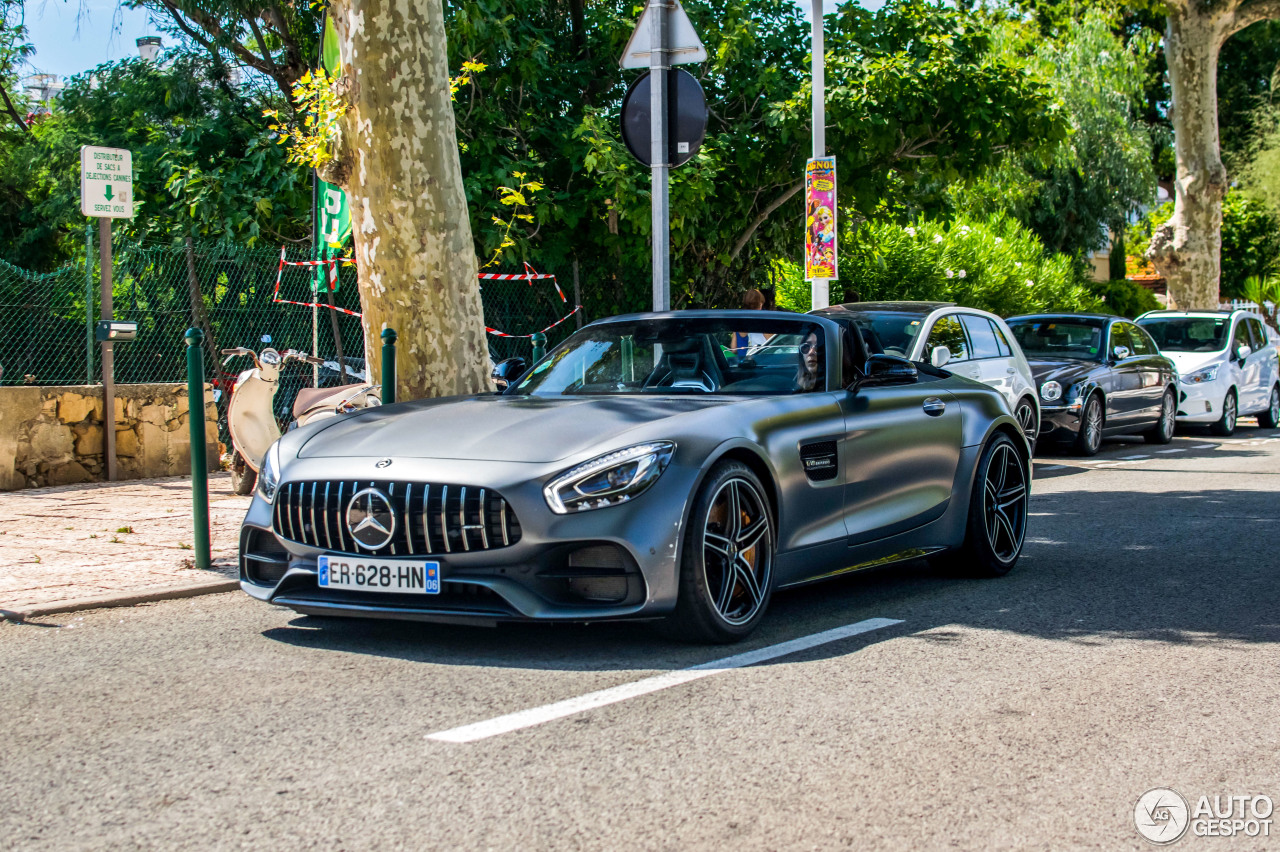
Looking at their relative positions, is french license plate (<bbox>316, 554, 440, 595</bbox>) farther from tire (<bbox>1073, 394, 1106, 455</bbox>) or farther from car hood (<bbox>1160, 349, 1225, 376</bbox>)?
car hood (<bbox>1160, 349, 1225, 376</bbox>)

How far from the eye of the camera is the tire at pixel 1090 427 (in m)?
15.9

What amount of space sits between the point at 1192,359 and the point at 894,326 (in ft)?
29.9

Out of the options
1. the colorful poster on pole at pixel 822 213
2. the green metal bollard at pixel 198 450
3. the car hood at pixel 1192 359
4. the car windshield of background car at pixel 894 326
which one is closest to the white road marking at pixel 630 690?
the green metal bollard at pixel 198 450

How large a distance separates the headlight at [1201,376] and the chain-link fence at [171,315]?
11.6 metres

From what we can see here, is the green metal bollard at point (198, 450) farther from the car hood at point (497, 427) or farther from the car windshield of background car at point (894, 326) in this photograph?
the car windshield of background car at point (894, 326)

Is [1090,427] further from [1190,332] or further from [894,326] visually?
[1190,332]

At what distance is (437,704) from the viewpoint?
4.68 m

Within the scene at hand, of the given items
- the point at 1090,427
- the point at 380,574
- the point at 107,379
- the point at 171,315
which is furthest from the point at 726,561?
the point at 1090,427

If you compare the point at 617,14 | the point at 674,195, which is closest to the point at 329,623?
the point at 674,195

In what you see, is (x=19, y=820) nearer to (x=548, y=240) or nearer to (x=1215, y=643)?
(x=1215, y=643)

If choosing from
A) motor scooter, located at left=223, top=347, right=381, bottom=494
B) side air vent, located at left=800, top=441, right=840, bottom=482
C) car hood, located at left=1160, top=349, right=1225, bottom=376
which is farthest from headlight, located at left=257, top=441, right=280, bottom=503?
car hood, located at left=1160, top=349, right=1225, bottom=376

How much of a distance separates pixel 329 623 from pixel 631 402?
1629 mm

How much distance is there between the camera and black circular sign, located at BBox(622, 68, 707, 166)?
9.63m

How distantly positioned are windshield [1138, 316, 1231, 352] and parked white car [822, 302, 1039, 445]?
7.43 m
